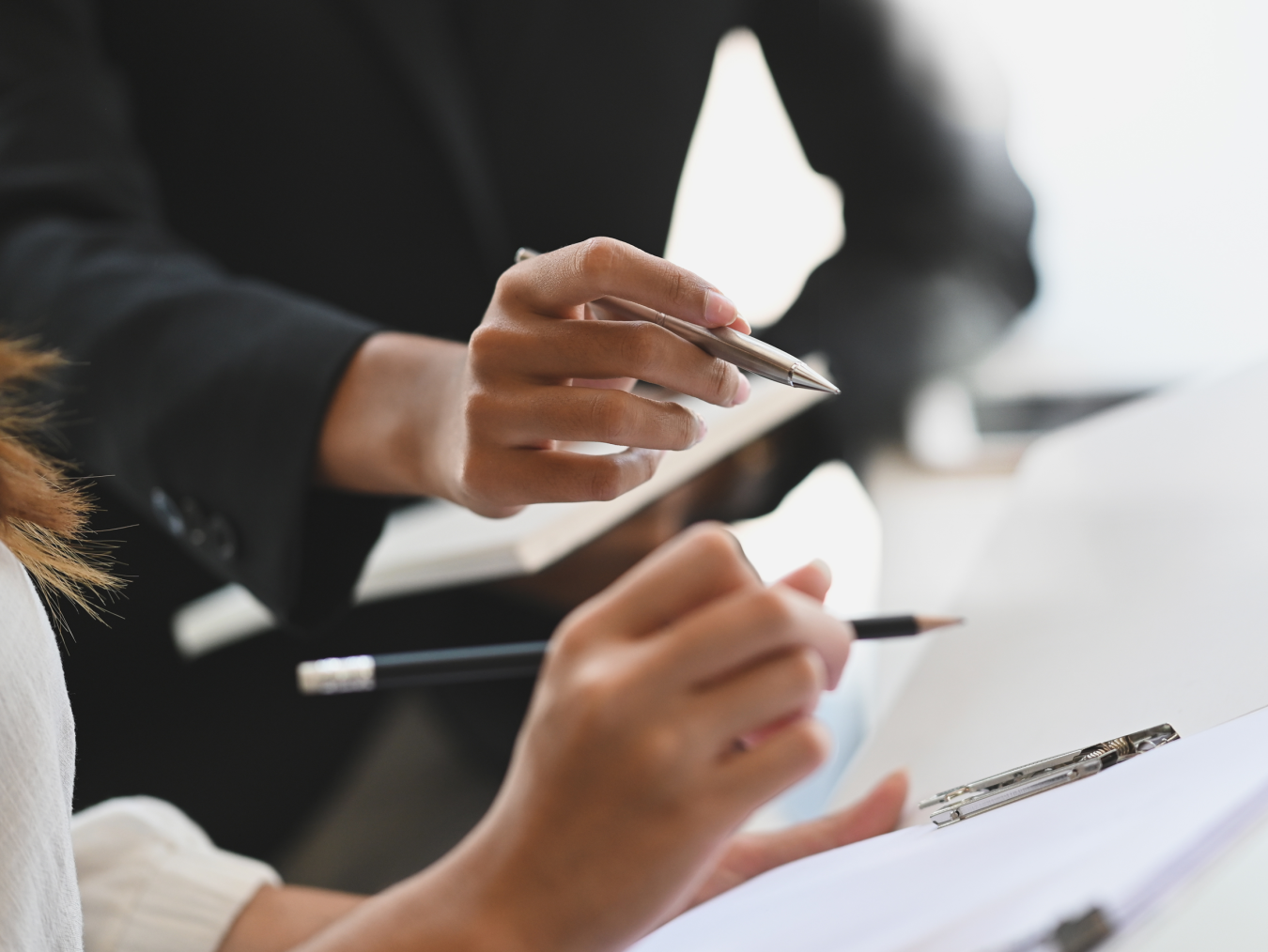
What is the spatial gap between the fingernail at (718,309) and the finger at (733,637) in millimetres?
43

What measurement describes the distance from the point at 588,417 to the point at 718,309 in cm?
3

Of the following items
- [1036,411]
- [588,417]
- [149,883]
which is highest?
[1036,411]

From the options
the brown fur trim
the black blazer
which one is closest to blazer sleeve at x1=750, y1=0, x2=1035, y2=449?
the black blazer

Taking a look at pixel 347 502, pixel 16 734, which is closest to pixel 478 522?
pixel 347 502

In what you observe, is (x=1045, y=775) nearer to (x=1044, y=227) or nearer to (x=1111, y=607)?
(x=1111, y=607)

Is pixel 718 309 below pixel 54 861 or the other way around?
the other way around

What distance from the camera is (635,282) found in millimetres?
148

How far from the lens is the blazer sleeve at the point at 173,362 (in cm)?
25

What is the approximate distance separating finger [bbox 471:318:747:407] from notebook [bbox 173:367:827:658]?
0.03m

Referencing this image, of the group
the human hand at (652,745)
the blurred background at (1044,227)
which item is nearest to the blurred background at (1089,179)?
the blurred background at (1044,227)

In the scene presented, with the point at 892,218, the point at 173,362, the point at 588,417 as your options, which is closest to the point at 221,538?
the point at 173,362

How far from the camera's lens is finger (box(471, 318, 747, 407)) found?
15cm

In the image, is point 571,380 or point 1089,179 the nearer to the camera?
point 571,380

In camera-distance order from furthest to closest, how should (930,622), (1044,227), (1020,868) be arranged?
(1044,227) < (930,622) < (1020,868)
